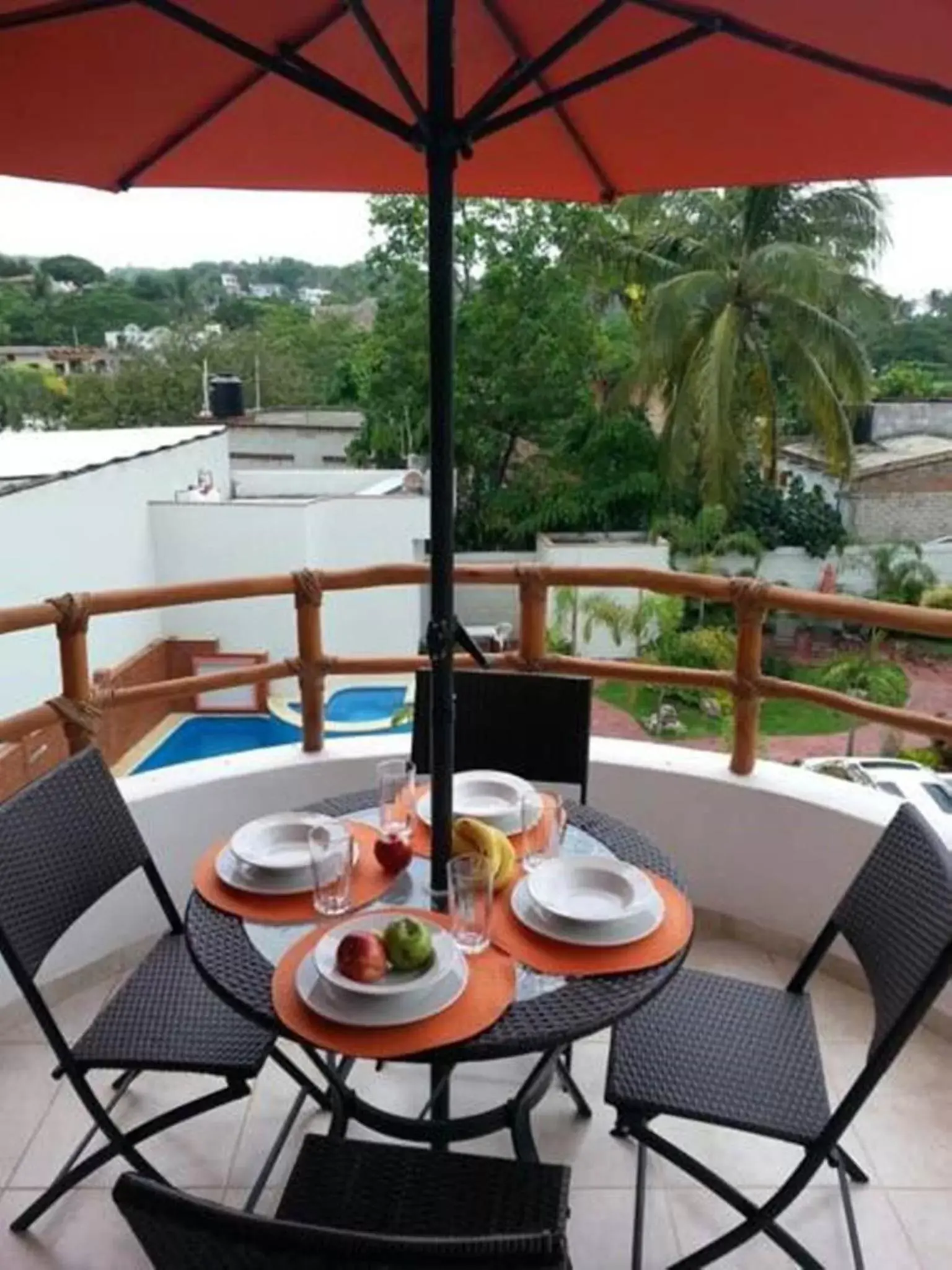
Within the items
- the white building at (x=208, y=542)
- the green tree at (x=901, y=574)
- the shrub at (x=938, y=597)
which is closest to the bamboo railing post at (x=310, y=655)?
the white building at (x=208, y=542)

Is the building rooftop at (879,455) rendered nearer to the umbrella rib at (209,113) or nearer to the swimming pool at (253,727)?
the swimming pool at (253,727)

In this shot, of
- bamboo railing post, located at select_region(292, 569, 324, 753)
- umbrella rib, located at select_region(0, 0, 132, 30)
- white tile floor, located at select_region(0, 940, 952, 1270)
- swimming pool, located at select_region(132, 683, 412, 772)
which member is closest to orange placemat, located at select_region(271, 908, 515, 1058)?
white tile floor, located at select_region(0, 940, 952, 1270)

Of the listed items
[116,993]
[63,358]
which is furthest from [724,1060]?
[63,358]

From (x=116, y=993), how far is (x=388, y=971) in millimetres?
675

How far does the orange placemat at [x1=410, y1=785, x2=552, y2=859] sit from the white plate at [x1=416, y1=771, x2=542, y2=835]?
0.01m

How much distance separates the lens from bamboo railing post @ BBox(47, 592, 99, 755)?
2062 millimetres

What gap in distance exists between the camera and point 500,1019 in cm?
123

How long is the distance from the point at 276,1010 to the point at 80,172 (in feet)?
5.53

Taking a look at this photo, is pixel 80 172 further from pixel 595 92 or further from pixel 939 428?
pixel 939 428

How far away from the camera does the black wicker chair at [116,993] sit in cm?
148

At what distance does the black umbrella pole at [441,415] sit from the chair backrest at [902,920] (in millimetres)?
682

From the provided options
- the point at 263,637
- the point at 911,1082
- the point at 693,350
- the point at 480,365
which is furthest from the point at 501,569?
the point at 480,365

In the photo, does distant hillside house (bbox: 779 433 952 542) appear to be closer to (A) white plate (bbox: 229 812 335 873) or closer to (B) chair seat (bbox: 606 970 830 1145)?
(B) chair seat (bbox: 606 970 830 1145)

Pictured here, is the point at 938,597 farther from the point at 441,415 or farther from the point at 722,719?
the point at 441,415
